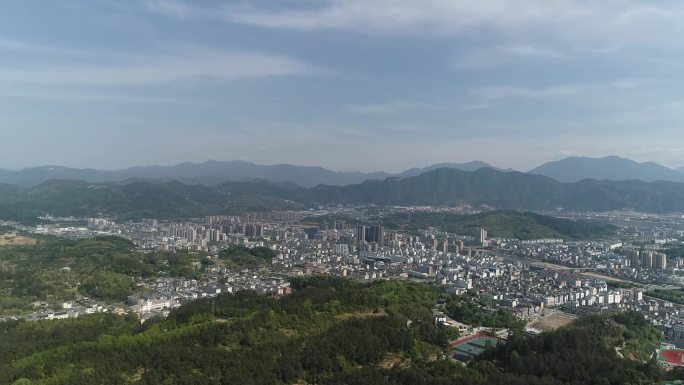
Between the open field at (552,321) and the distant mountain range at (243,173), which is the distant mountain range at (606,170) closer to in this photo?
the distant mountain range at (243,173)

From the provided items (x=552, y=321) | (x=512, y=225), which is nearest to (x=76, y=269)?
(x=552, y=321)

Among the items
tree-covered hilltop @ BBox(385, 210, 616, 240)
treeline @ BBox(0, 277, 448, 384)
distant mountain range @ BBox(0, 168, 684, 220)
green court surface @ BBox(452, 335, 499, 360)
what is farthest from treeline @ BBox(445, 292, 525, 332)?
distant mountain range @ BBox(0, 168, 684, 220)

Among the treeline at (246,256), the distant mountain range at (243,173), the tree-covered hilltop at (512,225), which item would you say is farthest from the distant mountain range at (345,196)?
the distant mountain range at (243,173)

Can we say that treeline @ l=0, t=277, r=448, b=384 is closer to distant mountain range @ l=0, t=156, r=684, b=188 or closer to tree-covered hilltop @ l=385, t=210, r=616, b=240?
tree-covered hilltop @ l=385, t=210, r=616, b=240

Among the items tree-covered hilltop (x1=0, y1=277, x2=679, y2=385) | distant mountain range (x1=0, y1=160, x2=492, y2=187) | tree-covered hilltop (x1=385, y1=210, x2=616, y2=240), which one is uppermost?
distant mountain range (x1=0, y1=160, x2=492, y2=187)

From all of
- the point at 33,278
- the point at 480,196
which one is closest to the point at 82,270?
the point at 33,278

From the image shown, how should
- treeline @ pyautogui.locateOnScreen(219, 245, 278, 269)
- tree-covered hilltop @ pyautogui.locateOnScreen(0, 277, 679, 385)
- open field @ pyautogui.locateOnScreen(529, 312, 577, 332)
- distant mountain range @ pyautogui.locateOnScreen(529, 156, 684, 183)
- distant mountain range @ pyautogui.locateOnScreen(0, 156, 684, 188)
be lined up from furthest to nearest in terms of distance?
distant mountain range @ pyautogui.locateOnScreen(529, 156, 684, 183), distant mountain range @ pyautogui.locateOnScreen(0, 156, 684, 188), treeline @ pyautogui.locateOnScreen(219, 245, 278, 269), open field @ pyautogui.locateOnScreen(529, 312, 577, 332), tree-covered hilltop @ pyautogui.locateOnScreen(0, 277, 679, 385)
